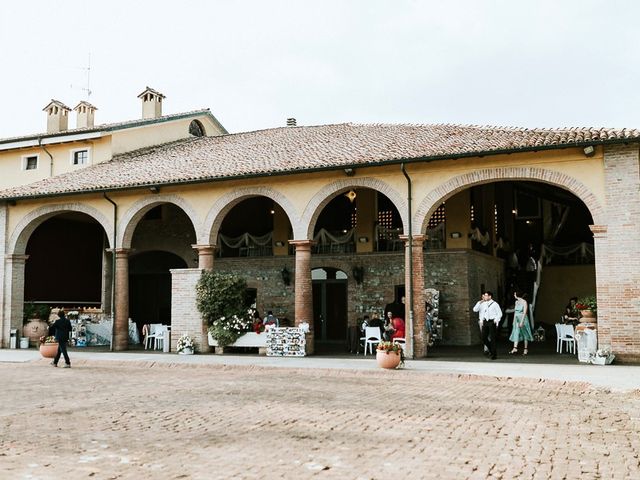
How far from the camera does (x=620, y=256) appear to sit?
14.4m

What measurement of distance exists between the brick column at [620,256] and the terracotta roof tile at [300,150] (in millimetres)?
694

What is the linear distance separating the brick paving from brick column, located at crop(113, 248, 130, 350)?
276 inches

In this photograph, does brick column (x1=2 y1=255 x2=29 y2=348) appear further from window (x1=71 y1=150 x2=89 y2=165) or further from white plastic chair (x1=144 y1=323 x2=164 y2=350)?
window (x1=71 y1=150 x2=89 y2=165)

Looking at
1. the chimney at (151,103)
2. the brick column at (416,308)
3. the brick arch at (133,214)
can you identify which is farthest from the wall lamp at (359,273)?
the chimney at (151,103)

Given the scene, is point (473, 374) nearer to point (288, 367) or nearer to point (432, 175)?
point (288, 367)

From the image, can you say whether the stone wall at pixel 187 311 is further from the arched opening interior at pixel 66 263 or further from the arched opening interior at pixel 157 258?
the arched opening interior at pixel 66 263

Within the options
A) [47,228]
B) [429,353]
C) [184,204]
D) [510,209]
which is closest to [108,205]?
[184,204]

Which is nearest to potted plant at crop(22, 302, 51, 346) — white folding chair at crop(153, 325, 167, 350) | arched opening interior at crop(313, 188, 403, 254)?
white folding chair at crop(153, 325, 167, 350)

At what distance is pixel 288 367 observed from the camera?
14367mm

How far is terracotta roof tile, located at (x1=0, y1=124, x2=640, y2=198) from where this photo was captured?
15898 millimetres

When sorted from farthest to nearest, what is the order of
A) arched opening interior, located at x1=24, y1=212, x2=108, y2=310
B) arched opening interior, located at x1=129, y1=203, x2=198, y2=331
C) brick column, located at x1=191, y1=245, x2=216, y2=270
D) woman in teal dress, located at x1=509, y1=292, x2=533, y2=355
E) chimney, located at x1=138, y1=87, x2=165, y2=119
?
chimney, located at x1=138, y1=87, x2=165, y2=119
arched opening interior, located at x1=129, y1=203, x2=198, y2=331
arched opening interior, located at x1=24, y1=212, x2=108, y2=310
brick column, located at x1=191, y1=245, x2=216, y2=270
woman in teal dress, located at x1=509, y1=292, x2=533, y2=355

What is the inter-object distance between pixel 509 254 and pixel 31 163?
1877 centimetres

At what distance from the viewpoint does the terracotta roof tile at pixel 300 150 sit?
15.9 m

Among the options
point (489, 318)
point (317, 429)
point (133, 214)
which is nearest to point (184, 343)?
point (133, 214)
